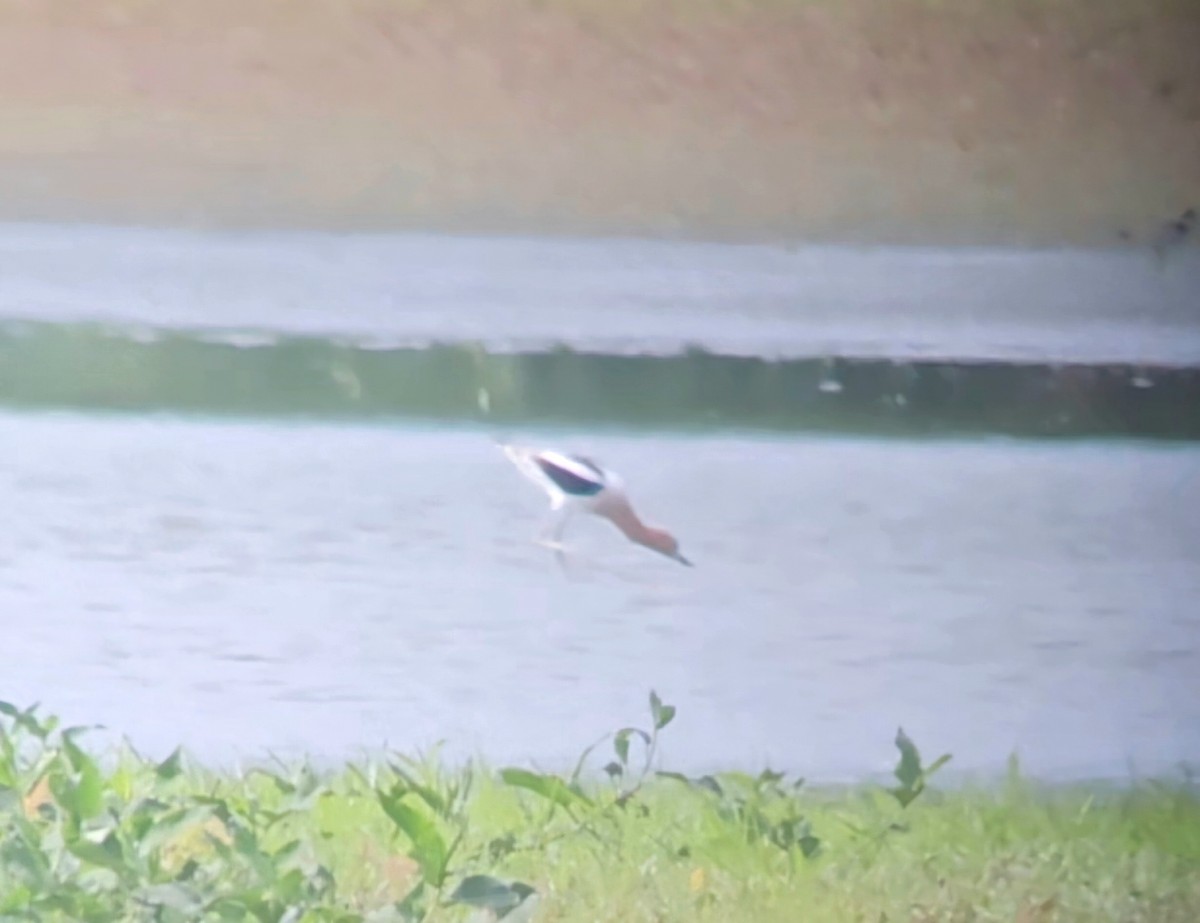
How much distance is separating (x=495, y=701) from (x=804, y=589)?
1.04ft

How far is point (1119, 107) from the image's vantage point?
1227 millimetres

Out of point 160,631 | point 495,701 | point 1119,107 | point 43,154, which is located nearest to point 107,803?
point 160,631

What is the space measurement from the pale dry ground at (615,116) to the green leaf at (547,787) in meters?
0.52

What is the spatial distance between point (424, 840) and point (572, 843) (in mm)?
140

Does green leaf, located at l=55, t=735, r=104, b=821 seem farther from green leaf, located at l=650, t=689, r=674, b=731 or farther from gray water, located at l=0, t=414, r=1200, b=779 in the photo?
green leaf, located at l=650, t=689, r=674, b=731

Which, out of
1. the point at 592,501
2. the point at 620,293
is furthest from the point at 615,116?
the point at 592,501

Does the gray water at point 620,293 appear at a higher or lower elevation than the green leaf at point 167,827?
higher

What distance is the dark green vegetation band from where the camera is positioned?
1.20 metres

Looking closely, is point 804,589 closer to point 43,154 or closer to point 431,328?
point 431,328

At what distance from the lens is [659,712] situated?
1.21 m

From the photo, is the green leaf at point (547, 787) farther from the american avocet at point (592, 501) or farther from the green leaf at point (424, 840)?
the american avocet at point (592, 501)

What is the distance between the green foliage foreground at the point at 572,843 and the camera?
114cm

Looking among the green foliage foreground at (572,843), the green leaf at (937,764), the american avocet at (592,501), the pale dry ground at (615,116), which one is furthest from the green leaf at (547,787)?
the pale dry ground at (615,116)

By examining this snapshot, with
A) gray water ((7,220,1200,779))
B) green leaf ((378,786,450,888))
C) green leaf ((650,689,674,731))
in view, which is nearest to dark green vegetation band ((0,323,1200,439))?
gray water ((7,220,1200,779))
